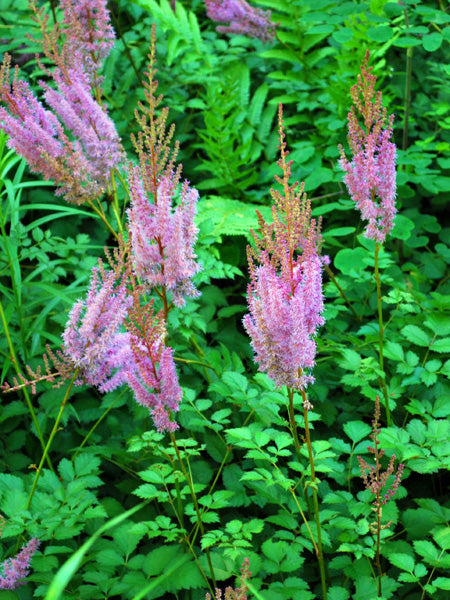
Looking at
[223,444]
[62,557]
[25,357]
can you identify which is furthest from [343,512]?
[25,357]

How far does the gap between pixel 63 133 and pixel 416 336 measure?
1.72m

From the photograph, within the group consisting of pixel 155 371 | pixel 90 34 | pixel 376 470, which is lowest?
A: pixel 376 470

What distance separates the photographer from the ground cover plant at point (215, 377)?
5.26ft

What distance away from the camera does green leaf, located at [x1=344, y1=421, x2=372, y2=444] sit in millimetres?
2188

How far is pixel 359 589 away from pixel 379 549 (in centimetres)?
15

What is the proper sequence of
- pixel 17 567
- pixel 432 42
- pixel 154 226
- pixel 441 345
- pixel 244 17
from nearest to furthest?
1. pixel 154 226
2. pixel 17 567
3. pixel 441 345
4. pixel 432 42
5. pixel 244 17

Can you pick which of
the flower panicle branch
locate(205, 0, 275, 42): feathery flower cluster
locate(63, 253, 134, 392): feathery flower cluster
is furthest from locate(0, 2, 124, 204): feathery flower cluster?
locate(205, 0, 275, 42): feathery flower cluster

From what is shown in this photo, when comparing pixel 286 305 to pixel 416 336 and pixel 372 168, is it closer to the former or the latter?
pixel 372 168

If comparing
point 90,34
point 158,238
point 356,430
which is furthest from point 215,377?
point 90,34

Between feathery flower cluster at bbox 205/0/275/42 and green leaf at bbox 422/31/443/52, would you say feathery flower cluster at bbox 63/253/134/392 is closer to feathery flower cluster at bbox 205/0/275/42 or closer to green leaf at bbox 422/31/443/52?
green leaf at bbox 422/31/443/52

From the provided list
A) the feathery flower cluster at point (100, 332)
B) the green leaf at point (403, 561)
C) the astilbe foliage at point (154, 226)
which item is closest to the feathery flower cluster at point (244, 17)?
the astilbe foliage at point (154, 226)

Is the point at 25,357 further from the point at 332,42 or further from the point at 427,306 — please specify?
the point at 332,42

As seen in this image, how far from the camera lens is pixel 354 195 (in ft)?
6.56

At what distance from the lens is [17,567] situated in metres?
1.88
